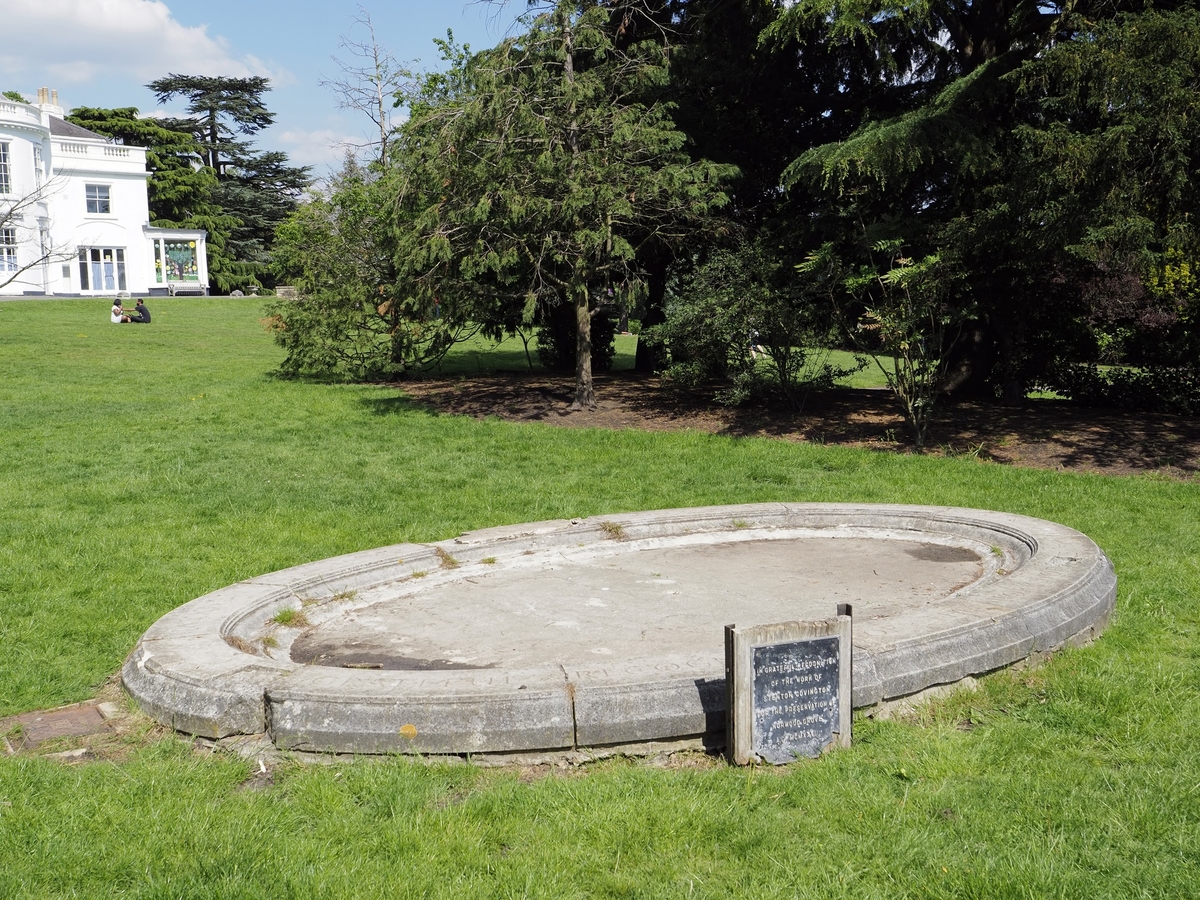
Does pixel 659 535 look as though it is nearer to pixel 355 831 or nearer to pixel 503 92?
pixel 355 831

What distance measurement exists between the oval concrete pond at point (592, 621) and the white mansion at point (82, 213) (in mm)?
46014

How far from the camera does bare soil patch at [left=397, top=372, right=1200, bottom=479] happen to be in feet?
38.7

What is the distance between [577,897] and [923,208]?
1307 centimetres

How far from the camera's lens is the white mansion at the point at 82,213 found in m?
46.3

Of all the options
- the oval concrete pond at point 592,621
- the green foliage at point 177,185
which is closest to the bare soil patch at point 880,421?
the oval concrete pond at point 592,621

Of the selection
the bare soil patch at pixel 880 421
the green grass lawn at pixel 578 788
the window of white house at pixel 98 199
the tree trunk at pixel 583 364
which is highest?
the window of white house at pixel 98 199

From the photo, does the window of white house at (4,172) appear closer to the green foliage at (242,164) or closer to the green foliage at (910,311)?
the green foliage at (242,164)

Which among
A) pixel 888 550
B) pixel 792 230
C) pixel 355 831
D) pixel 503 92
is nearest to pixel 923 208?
pixel 792 230

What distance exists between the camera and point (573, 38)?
14.4 m

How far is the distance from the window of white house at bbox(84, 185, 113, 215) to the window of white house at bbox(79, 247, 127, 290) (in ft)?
6.23

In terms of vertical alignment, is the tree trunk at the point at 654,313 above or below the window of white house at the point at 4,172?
below

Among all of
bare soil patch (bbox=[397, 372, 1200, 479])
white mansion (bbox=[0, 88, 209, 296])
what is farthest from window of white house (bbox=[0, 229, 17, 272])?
bare soil patch (bbox=[397, 372, 1200, 479])

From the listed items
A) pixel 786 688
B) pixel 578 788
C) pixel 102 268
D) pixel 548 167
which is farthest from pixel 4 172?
pixel 786 688

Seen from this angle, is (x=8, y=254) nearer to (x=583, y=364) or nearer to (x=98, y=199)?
(x=98, y=199)
